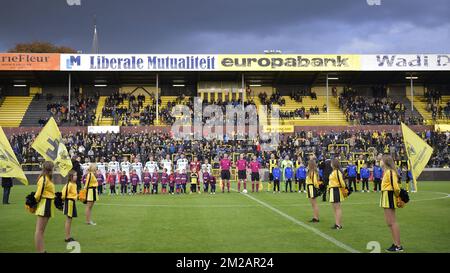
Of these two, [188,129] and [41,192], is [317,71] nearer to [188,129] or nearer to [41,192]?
[188,129]

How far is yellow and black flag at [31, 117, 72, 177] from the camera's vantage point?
48.4 feet

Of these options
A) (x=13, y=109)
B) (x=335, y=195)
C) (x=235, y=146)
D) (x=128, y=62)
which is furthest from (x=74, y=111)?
(x=335, y=195)

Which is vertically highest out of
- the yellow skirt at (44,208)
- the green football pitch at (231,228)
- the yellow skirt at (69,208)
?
the yellow skirt at (44,208)

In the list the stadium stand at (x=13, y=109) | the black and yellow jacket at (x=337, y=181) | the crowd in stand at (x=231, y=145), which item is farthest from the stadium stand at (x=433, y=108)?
the stadium stand at (x=13, y=109)

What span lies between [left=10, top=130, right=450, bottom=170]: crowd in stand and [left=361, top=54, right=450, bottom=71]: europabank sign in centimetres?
737

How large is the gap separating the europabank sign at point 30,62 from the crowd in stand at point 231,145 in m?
7.01

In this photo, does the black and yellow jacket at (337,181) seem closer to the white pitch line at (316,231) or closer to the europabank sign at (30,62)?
the white pitch line at (316,231)

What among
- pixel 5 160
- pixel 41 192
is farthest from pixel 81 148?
pixel 41 192

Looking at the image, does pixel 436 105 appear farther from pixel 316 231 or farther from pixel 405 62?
pixel 316 231

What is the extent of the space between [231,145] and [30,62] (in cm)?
1981

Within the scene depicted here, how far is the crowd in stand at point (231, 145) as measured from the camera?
120 feet

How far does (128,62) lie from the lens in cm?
4372

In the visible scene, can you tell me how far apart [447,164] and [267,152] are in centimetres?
1362

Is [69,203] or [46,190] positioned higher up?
[46,190]
